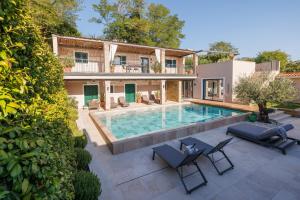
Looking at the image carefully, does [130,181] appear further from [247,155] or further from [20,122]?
[247,155]

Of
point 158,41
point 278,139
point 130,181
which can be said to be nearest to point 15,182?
point 130,181

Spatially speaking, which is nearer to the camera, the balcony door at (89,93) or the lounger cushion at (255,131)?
the lounger cushion at (255,131)

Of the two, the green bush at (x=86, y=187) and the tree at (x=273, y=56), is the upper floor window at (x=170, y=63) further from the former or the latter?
the tree at (x=273, y=56)

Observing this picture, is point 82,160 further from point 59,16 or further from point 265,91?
point 59,16

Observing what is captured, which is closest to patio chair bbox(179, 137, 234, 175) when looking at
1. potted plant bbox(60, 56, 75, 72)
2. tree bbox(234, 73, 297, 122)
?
tree bbox(234, 73, 297, 122)

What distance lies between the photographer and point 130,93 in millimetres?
19031

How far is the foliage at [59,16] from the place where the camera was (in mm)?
16244

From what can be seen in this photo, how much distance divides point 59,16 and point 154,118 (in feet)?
56.0

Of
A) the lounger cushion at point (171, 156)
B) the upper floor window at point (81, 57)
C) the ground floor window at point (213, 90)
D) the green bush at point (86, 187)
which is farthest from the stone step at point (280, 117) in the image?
the upper floor window at point (81, 57)

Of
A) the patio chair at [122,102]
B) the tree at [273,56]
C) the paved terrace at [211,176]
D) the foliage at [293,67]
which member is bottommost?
the paved terrace at [211,176]

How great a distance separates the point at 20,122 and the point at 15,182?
79 centimetres

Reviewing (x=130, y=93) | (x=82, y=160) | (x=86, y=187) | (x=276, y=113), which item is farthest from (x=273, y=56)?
(x=86, y=187)

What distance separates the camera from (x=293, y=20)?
1195 cm

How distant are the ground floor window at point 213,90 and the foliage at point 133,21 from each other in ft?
45.5
